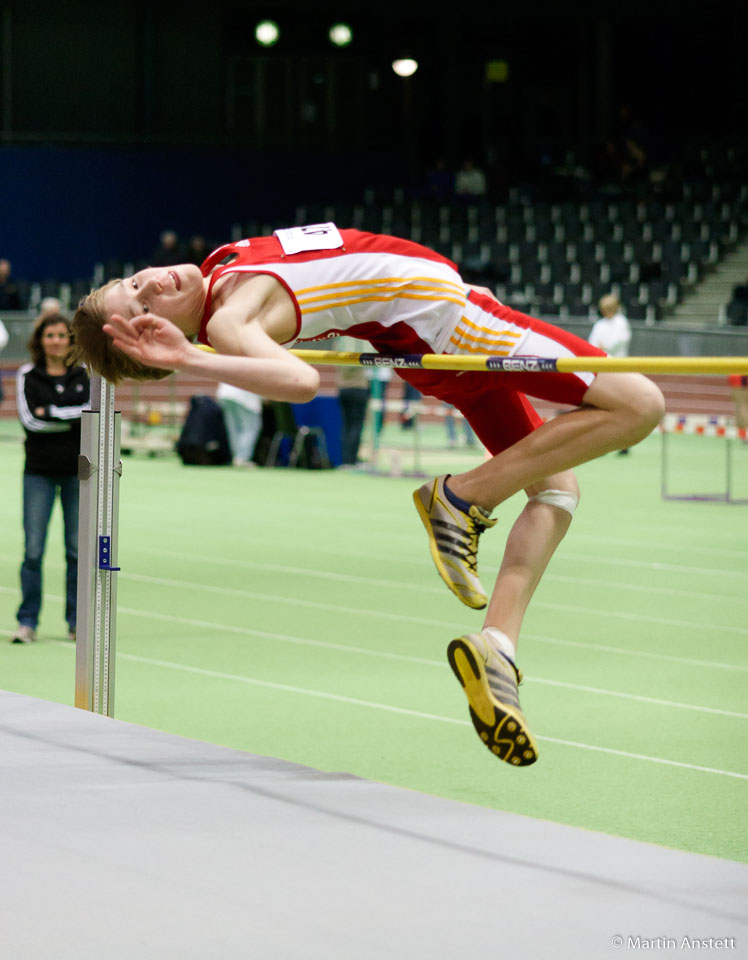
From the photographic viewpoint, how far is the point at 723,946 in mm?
2975

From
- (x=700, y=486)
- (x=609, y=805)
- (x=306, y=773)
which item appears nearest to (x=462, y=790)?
(x=609, y=805)

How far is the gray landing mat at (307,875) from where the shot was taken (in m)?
3.04

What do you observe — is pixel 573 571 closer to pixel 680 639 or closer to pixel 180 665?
pixel 680 639

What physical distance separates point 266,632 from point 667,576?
9.83 ft

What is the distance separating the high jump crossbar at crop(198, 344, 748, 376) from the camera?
11.8 feet

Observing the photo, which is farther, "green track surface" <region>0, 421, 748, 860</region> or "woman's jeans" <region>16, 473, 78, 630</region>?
"woman's jeans" <region>16, 473, 78, 630</region>

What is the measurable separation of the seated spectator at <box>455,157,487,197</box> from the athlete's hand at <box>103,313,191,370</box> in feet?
82.1

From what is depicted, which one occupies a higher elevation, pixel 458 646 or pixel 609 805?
pixel 458 646

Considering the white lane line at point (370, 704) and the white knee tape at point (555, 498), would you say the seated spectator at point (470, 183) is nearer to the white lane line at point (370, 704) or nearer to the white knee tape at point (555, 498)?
the white lane line at point (370, 704)

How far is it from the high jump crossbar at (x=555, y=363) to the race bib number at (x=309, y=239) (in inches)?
12.6

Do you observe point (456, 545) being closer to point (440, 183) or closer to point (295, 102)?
point (440, 183)

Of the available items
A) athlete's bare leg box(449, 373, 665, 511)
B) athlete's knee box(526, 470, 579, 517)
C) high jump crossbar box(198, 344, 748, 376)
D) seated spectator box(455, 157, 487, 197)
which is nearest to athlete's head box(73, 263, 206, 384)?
high jump crossbar box(198, 344, 748, 376)

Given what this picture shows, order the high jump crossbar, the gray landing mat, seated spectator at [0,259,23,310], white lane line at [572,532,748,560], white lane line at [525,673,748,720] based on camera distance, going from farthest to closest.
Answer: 1. seated spectator at [0,259,23,310]
2. white lane line at [572,532,748,560]
3. white lane line at [525,673,748,720]
4. the high jump crossbar
5. the gray landing mat

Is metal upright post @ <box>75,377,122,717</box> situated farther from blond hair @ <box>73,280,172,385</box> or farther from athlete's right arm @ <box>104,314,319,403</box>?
athlete's right arm @ <box>104,314,319,403</box>
